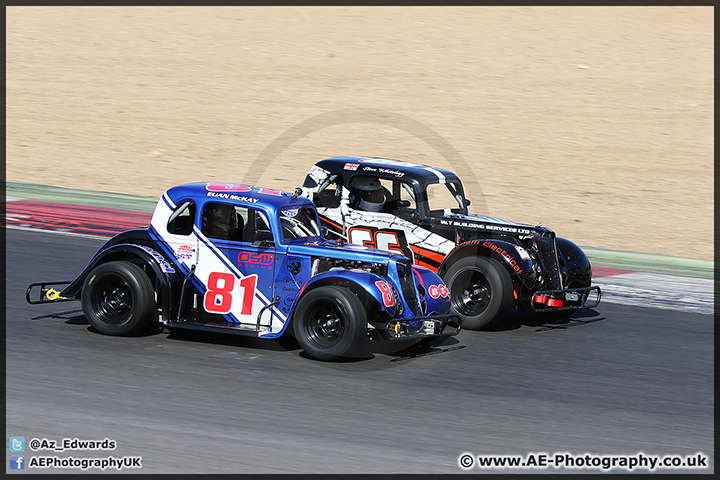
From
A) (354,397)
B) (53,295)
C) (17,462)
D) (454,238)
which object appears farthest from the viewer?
(454,238)

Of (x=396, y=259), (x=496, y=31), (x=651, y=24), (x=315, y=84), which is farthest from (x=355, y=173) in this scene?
(x=651, y=24)

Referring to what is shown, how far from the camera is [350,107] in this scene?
1072 inches

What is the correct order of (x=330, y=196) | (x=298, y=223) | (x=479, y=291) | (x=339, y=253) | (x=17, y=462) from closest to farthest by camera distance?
(x=17, y=462), (x=339, y=253), (x=298, y=223), (x=479, y=291), (x=330, y=196)

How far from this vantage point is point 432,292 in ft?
33.8

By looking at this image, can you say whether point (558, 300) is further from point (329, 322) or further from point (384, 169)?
point (329, 322)

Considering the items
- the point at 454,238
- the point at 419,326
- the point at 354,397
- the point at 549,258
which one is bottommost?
the point at 354,397

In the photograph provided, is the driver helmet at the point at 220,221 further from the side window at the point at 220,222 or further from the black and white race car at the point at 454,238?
the black and white race car at the point at 454,238

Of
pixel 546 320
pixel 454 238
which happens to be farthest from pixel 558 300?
pixel 454 238

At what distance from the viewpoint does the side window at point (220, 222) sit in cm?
1015

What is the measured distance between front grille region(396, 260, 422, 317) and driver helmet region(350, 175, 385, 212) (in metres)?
2.82

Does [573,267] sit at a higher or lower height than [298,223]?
lower

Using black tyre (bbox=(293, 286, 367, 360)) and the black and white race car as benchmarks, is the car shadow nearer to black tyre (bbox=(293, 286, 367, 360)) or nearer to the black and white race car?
the black and white race car

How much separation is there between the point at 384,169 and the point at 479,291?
225cm

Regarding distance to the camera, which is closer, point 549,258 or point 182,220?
point 182,220
